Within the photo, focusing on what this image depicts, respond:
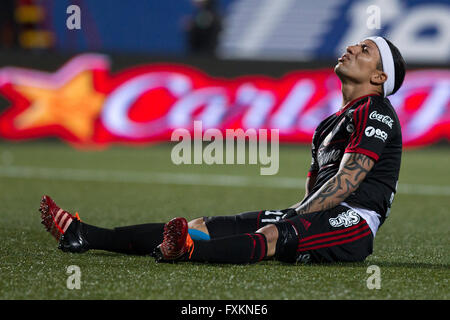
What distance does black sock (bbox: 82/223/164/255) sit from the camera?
4621mm

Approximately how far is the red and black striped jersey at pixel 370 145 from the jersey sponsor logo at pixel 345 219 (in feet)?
0.29

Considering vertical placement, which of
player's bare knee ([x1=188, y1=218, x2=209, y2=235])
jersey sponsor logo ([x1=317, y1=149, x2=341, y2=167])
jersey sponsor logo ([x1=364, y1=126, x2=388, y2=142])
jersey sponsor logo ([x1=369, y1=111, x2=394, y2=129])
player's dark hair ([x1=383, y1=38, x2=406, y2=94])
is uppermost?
player's dark hair ([x1=383, y1=38, x2=406, y2=94])

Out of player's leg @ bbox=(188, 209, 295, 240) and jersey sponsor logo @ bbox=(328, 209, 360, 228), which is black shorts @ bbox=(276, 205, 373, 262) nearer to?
jersey sponsor logo @ bbox=(328, 209, 360, 228)

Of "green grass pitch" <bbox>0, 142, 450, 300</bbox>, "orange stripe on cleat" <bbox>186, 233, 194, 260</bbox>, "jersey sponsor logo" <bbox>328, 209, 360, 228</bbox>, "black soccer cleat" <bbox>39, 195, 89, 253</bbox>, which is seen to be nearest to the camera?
"green grass pitch" <bbox>0, 142, 450, 300</bbox>

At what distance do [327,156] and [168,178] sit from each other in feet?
19.2

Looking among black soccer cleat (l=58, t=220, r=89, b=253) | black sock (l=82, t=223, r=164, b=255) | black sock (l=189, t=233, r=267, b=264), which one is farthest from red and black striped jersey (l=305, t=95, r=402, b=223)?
black soccer cleat (l=58, t=220, r=89, b=253)

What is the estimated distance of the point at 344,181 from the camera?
14.5 feet

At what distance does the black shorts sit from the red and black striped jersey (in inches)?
5.0

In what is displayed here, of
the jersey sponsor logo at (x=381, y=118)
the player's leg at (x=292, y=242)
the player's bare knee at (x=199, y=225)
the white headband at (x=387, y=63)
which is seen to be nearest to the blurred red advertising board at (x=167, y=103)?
the player's bare knee at (x=199, y=225)

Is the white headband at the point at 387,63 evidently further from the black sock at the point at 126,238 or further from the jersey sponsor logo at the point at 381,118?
the black sock at the point at 126,238

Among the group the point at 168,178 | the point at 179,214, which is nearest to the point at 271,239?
the point at 179,214

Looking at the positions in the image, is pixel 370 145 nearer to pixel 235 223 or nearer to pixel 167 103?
pixel 235 223

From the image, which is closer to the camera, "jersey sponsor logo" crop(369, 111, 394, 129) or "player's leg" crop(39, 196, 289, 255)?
"jersey sponsor logo" crop(369, 111, 394, 129)
